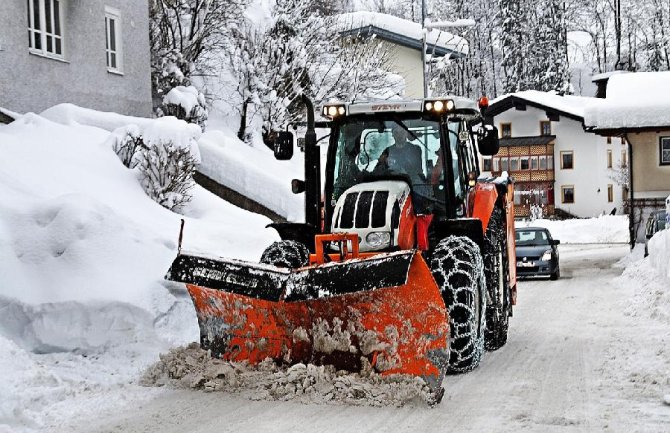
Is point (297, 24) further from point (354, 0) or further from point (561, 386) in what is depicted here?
point (354, 0)

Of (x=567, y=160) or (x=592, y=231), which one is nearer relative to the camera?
(x=592, y=231)

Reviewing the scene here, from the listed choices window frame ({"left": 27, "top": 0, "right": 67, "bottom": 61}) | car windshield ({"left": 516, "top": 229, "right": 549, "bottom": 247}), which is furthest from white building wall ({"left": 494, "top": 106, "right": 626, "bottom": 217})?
window frame ({"left": 27, "top": 0, "right": 67, "bottom": 61})

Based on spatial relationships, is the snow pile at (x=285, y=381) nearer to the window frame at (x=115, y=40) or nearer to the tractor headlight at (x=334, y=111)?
the tractor headlight at (x=334, y=111)

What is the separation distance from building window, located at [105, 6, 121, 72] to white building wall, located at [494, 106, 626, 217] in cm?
3996

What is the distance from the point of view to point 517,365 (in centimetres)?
843

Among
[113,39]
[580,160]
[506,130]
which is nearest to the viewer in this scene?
[113,39]

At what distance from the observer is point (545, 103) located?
54188mm

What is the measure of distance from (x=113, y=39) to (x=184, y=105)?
6.66 feet

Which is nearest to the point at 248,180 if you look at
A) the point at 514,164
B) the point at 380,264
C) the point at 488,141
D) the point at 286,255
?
the point at 488,141

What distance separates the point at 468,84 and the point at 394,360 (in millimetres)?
64327

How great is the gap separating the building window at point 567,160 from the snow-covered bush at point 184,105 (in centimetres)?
3908

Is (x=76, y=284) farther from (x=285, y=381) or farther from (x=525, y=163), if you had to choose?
(x=525, y=163)

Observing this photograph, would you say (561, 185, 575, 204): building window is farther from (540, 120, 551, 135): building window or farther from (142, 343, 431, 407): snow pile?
(142, 343, 431, 407): snow pile

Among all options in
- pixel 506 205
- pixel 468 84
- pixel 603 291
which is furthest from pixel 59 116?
pixel 468 84
